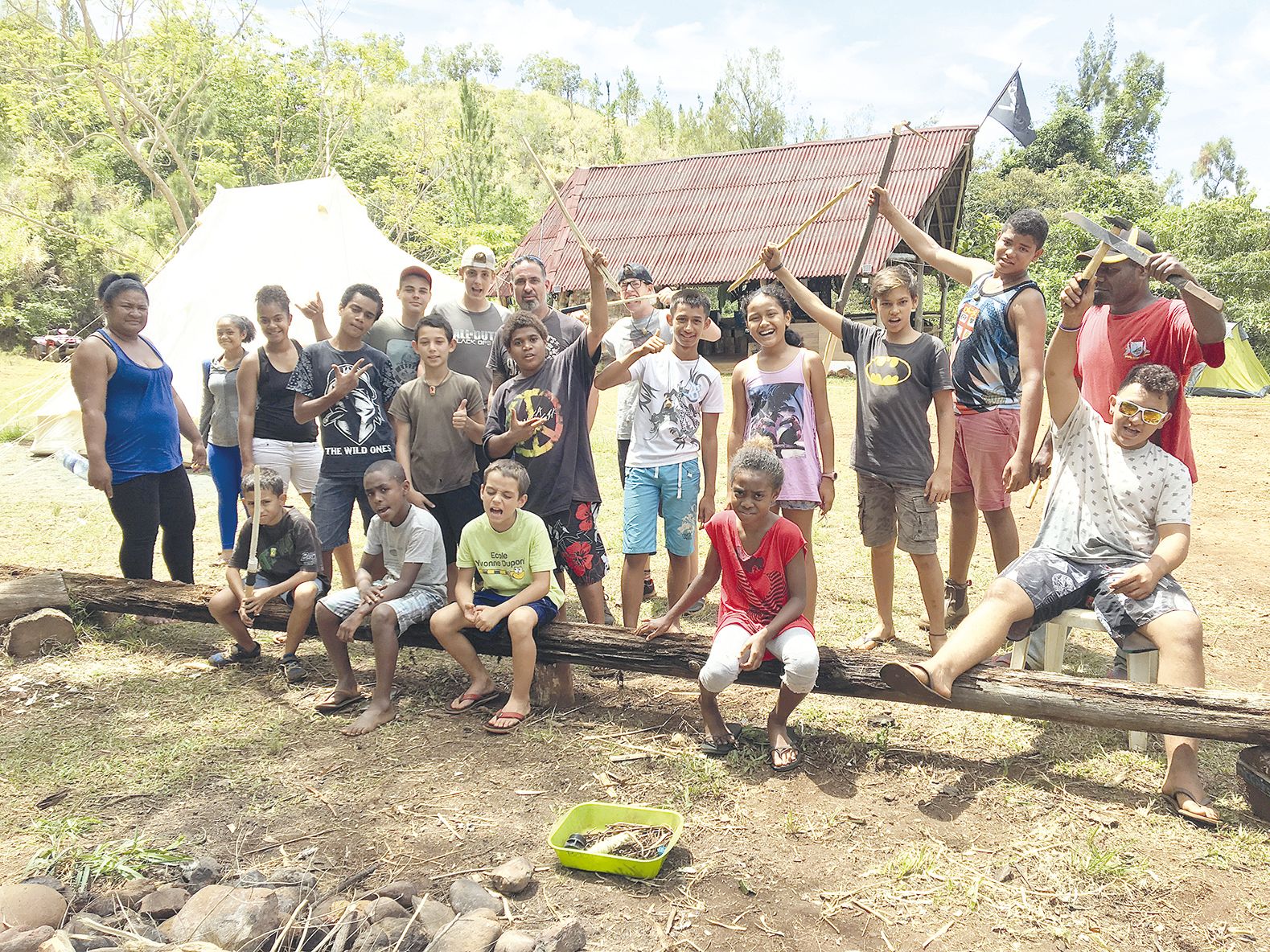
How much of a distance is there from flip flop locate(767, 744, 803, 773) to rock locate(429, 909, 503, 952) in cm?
136

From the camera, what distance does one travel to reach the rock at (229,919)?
2.42 meters

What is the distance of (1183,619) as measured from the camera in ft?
11.0

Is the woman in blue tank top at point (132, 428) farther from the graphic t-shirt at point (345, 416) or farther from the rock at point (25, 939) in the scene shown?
the rock at point (25, 939)

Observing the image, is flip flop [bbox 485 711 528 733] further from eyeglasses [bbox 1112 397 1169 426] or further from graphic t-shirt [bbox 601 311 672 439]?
eyeglasses [bbox 1112 397 1169 426]

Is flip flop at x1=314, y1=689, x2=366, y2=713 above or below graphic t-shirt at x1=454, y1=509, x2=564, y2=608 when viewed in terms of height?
below

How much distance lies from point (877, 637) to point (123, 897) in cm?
338

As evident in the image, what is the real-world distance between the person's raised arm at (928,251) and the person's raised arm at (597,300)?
1444 mm

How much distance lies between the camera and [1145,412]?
11.5 feet

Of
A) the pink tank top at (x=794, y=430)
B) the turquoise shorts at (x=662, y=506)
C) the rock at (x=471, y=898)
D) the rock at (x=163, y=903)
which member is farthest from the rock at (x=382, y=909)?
the pink tank top at (x=794, y=430)

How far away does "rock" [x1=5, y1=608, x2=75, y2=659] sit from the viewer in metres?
4.74

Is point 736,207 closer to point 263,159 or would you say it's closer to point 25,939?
point 263,159

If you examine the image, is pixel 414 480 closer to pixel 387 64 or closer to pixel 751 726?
pixel 751 726

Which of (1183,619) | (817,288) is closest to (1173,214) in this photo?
(817,288)

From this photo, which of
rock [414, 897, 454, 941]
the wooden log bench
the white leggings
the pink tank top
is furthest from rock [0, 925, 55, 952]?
the pink tank top
